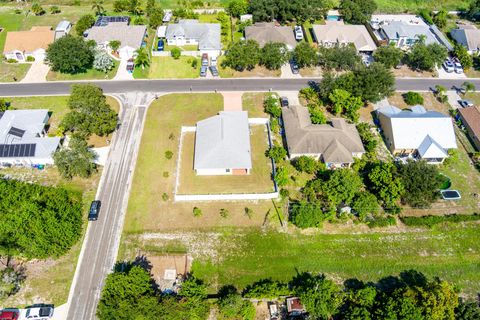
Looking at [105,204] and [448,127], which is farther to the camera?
[448,127]

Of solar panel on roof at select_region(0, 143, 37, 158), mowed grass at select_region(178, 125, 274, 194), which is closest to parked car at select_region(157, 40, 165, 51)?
mowed grass at select_region(178, 125, 274, 194)

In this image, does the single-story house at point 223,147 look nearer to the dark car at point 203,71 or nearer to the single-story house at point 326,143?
the single-story house at point 326,143

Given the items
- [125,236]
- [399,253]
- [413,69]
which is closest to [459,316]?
[399,253]

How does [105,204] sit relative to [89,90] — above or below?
below

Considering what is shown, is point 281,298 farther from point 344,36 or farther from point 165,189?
point 344,36

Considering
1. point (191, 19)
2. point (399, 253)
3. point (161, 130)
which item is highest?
point (191, 19)

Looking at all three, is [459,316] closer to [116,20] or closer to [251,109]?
[251,109]

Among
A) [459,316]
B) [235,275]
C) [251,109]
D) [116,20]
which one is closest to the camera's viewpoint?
[459,316]
